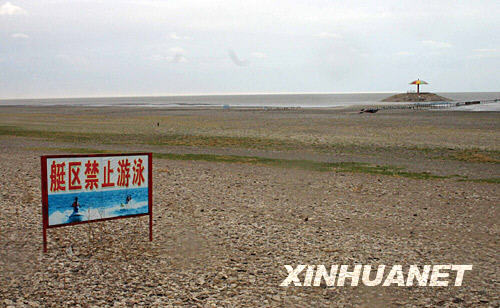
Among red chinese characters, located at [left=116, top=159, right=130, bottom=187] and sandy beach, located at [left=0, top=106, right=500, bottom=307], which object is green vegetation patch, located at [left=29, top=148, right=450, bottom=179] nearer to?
sandy beach, located at [left=0, top=106, right=500, bottom=307]

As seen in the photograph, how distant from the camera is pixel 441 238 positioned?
9.17 m

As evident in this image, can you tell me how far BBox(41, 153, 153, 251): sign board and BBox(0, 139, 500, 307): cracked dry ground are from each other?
74 cm

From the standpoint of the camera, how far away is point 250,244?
863 centimetres

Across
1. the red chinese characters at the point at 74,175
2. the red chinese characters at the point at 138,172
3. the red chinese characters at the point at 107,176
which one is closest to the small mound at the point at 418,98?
the red chinese characters at the point at 138,172


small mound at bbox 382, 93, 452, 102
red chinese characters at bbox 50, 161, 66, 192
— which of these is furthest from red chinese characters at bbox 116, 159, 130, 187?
small mound at bbox 382, 93, 452, 102

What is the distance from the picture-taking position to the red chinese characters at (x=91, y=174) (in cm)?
776

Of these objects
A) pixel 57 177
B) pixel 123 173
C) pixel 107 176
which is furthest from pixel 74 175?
pixel 123 173

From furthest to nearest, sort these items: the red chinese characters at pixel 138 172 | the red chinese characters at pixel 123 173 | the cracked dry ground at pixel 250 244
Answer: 1. the red chinese characters at pixel 138 172
2. the red chinese characters at pixel 123 173
3. the cracked dry ground at pixel 250 244

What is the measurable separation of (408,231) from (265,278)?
160 inches

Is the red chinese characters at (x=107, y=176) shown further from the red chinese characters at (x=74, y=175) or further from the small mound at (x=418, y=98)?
the small mound at (x=418, y=98)

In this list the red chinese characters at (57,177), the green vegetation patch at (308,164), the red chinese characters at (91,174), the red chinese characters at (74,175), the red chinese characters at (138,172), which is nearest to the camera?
the red chinese characters at (57,177)

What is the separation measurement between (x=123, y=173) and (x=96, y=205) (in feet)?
2.31

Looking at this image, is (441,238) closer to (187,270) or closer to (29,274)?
(187,270)

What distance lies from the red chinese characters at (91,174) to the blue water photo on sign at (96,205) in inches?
5.3
